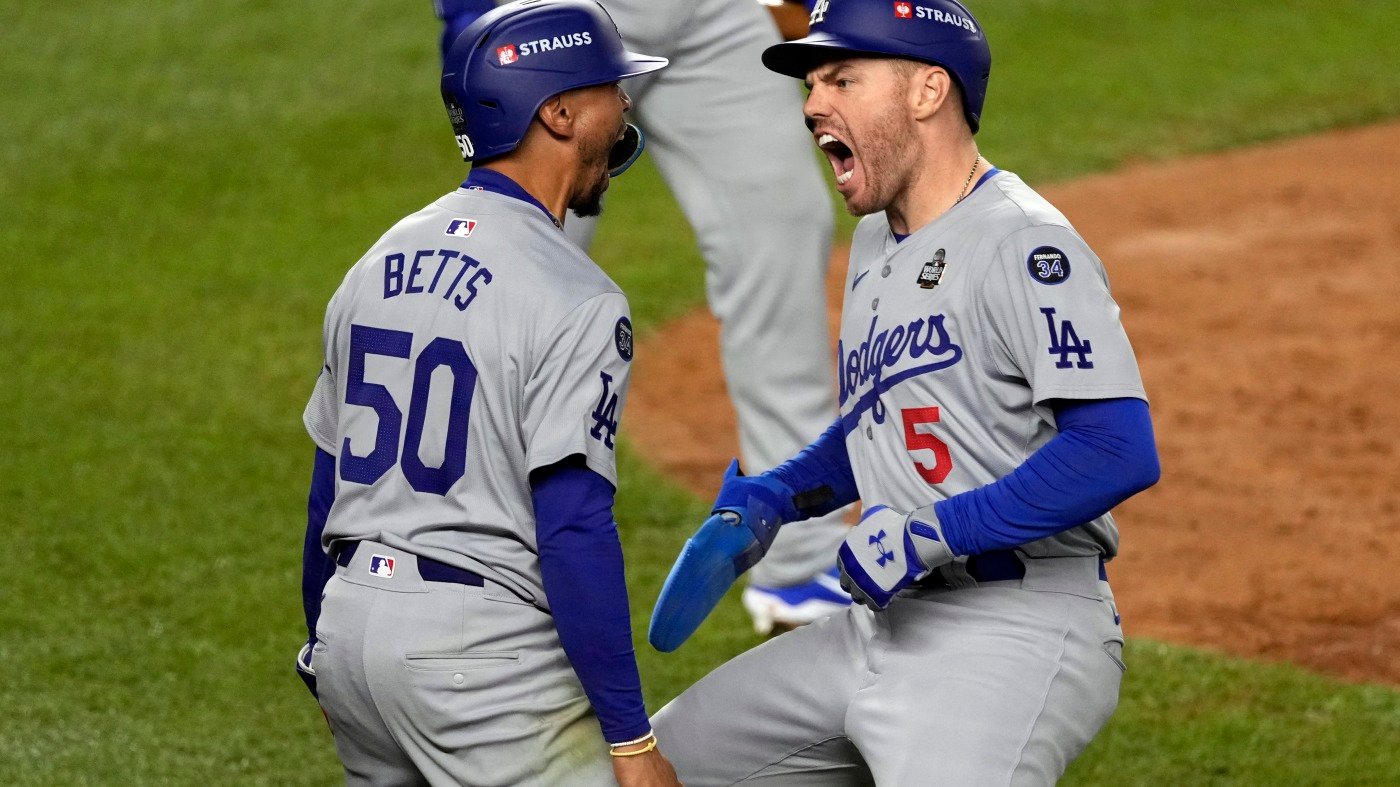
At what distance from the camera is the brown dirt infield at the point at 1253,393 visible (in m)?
5.50

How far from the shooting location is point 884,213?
3555 mm

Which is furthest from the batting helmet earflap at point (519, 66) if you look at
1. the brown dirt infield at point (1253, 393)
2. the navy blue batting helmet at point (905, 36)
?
the brown dirt infield at point (1253, 393)

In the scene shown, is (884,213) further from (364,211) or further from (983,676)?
(364,211)

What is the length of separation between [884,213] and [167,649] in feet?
8.09

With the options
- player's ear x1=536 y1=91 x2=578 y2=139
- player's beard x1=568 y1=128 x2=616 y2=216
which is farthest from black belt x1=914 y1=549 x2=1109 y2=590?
player's ear x1=536 y1=91 x2=578 y2=139

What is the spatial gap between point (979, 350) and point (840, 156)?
1.58 ft

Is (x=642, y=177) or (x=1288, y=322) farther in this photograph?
(x=642, y=177)

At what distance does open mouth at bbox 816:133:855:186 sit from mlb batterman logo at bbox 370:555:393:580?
40.5 inches

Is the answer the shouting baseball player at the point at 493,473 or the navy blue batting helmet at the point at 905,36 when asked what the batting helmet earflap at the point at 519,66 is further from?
the navy blue batting helmet at the point at 905,36

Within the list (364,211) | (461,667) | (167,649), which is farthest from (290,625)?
(364,211)

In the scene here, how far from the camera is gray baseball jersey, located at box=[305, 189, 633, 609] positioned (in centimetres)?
300

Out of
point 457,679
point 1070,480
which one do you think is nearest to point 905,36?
point 1070,480

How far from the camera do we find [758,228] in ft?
16.5

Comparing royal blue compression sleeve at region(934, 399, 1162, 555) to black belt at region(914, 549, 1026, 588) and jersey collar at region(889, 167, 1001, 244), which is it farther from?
jersey collar at region(889, 167, 1001, 244)
